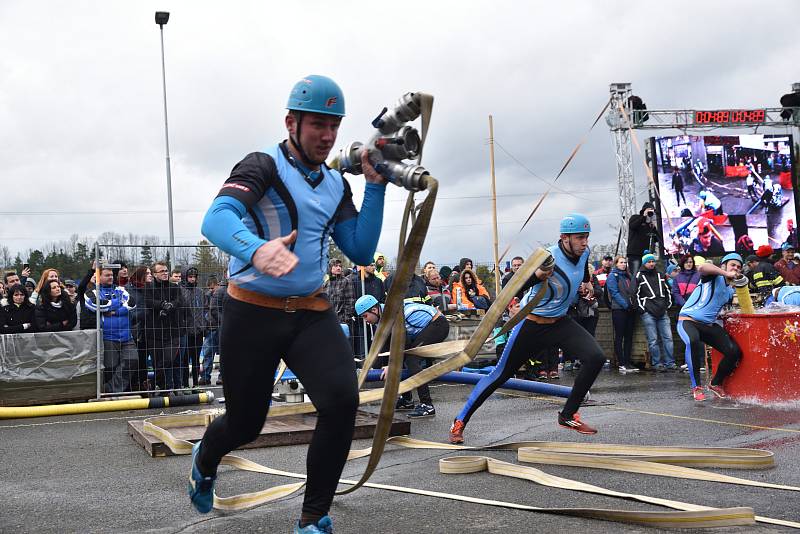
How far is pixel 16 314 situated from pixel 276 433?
624 centimetres

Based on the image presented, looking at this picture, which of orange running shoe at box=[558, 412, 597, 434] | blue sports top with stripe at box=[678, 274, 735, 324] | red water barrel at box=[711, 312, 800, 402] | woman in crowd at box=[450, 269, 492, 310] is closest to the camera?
orange running shoe at box=[558, 412, 597, 434]

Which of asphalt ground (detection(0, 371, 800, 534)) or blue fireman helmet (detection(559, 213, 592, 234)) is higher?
blue fireman helmet (detection(559, 213, 592, 234))

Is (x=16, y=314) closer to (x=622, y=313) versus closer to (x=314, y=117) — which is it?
(x=314, y=117)

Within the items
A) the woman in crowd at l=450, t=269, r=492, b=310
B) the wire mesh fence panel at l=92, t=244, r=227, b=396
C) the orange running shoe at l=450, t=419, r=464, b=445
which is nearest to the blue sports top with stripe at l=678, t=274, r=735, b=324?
the orange running shoe at l=450, t=419, r=464, b=445

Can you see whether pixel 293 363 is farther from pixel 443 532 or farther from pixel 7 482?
pixel 7 482

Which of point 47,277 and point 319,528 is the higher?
point 47,277

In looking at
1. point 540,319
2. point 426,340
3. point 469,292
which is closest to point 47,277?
point 426,340

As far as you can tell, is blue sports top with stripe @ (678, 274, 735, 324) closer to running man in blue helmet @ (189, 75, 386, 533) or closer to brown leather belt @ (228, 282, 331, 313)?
running man in blue helmet @ (189, 75, 386, 533)

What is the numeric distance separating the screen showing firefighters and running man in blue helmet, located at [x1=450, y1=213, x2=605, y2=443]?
20670mm

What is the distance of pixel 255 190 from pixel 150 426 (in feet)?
14.3

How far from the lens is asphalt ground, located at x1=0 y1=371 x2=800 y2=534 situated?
14.1ft

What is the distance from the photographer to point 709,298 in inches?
398

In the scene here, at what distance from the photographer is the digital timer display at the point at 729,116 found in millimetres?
29172

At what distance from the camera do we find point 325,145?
3842 mm
